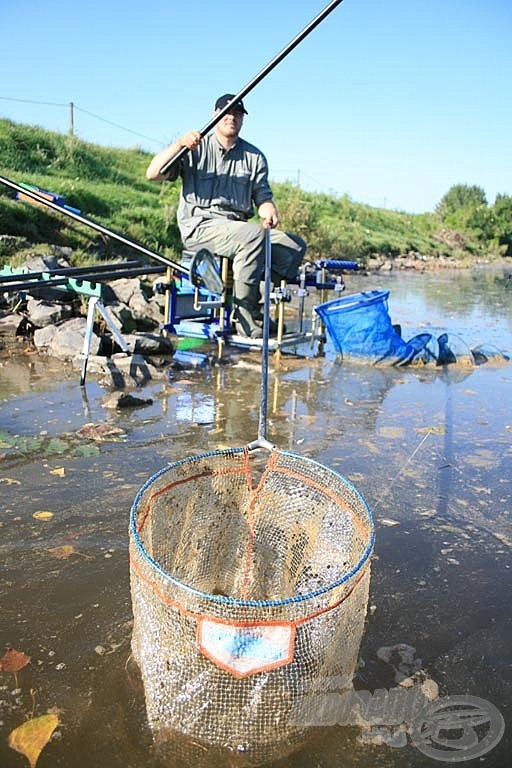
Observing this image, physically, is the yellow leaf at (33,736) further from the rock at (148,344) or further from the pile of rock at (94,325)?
the rock at (148,344)

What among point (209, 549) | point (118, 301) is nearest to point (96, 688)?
point (209, 549)

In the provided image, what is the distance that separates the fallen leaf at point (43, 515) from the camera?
9.19 feet

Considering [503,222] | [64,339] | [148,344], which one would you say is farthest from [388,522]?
[503,222]

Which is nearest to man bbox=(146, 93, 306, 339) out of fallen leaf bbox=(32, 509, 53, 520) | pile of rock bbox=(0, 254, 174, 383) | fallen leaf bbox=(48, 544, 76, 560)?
pile of rock bbox=(0, 254, 174, 383)

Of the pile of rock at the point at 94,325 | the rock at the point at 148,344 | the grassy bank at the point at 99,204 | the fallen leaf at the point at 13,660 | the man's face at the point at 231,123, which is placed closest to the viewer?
the fallen leaf at the point at 13,660

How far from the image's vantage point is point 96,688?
1.84 m

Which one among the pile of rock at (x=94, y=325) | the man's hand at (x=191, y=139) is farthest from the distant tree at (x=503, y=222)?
the man's hand at (x=191, y=139)

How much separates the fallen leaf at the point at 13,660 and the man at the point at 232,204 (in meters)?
4.19

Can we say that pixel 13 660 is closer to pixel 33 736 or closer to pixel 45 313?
pixel 33 736

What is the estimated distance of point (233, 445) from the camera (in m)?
3.88

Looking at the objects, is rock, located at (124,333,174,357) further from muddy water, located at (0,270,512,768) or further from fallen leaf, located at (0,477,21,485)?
fallen leaf, located at (0,477,21,485)

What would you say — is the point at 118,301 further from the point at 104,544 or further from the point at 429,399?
the point at 104,544

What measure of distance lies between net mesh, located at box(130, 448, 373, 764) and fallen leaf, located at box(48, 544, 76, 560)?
565 mm

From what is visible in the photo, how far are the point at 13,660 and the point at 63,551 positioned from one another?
633 mm
